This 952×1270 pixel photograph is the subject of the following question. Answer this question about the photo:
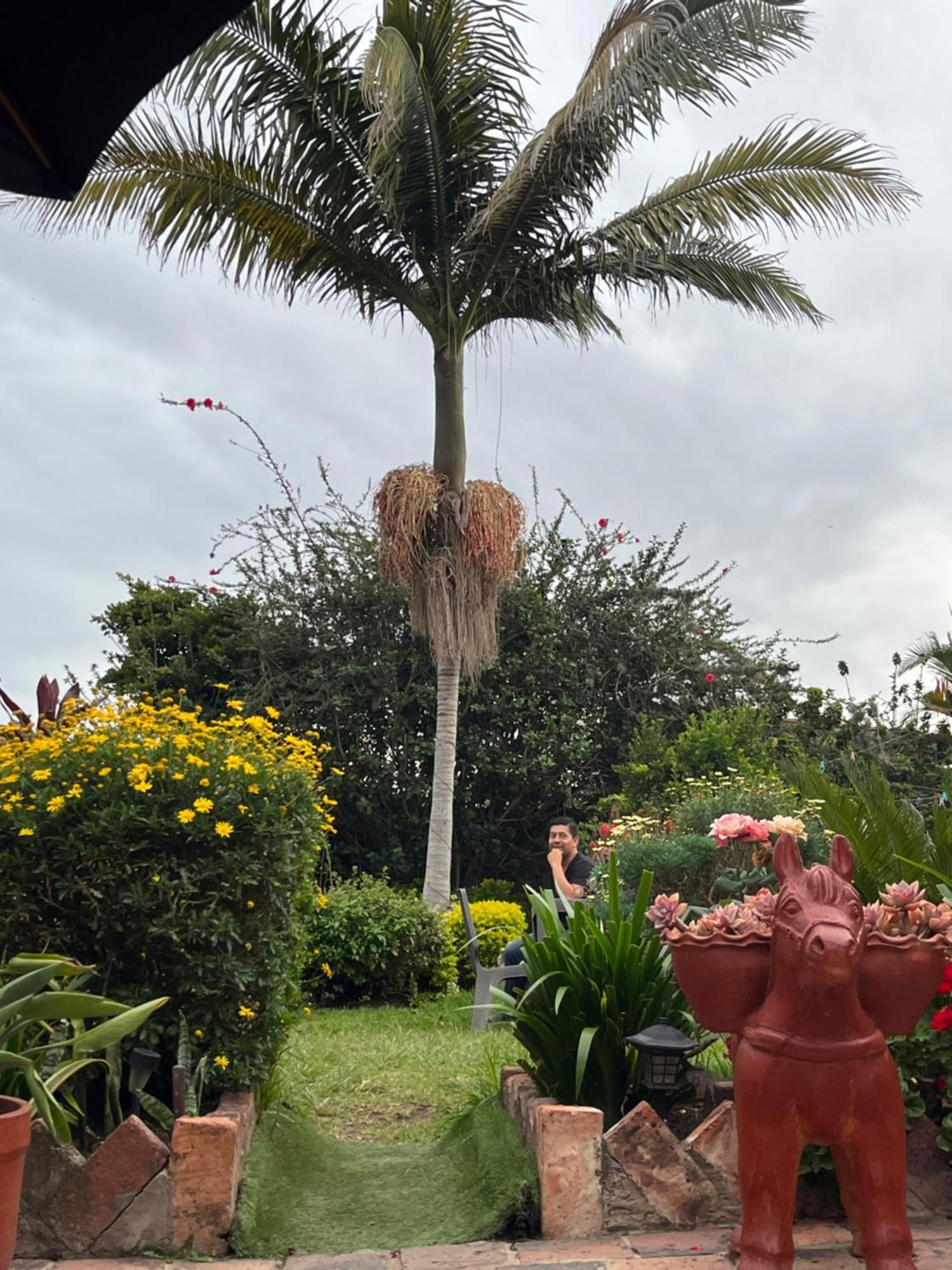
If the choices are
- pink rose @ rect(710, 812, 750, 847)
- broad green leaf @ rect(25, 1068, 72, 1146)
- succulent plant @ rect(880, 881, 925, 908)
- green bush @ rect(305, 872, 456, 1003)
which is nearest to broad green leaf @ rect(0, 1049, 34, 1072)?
broad green leaf @ rect(25, 1068, 72, 1146)

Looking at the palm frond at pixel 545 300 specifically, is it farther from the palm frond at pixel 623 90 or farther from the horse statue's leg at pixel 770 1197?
the horse statue's leg at pixel 770 1197

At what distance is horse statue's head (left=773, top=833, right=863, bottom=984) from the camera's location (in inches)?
99.3

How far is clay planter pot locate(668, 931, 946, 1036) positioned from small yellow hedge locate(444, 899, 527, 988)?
7243 millimetres

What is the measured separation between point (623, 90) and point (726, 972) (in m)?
8.61

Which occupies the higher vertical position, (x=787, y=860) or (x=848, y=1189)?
(x=787, y=860)

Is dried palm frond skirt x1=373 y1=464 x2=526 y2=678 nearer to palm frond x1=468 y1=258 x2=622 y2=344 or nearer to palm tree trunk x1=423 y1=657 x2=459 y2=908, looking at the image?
palm tree trunk x1=423 y1=657 x2=459 y2=908

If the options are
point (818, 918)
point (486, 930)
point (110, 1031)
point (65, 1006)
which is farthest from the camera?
point (486, 930)

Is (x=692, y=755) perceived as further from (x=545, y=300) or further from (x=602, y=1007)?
(x=602, y=1007)

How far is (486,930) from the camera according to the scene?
1005 centimetres

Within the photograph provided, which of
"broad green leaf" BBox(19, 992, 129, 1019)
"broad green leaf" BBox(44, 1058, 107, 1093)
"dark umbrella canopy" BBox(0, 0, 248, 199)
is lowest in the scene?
"broad green leaf" BBox(44, 1058, 107, 1093)

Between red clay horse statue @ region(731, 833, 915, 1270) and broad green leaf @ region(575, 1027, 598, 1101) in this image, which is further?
broad green leaf @ region(575, 1027, 598, 1101)

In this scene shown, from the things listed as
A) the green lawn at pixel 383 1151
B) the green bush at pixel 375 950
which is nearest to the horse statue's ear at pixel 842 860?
the green lawn at pixel 383 1151

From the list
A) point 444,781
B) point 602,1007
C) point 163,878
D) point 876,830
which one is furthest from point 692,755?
point 163,878

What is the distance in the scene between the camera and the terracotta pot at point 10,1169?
107 inches
